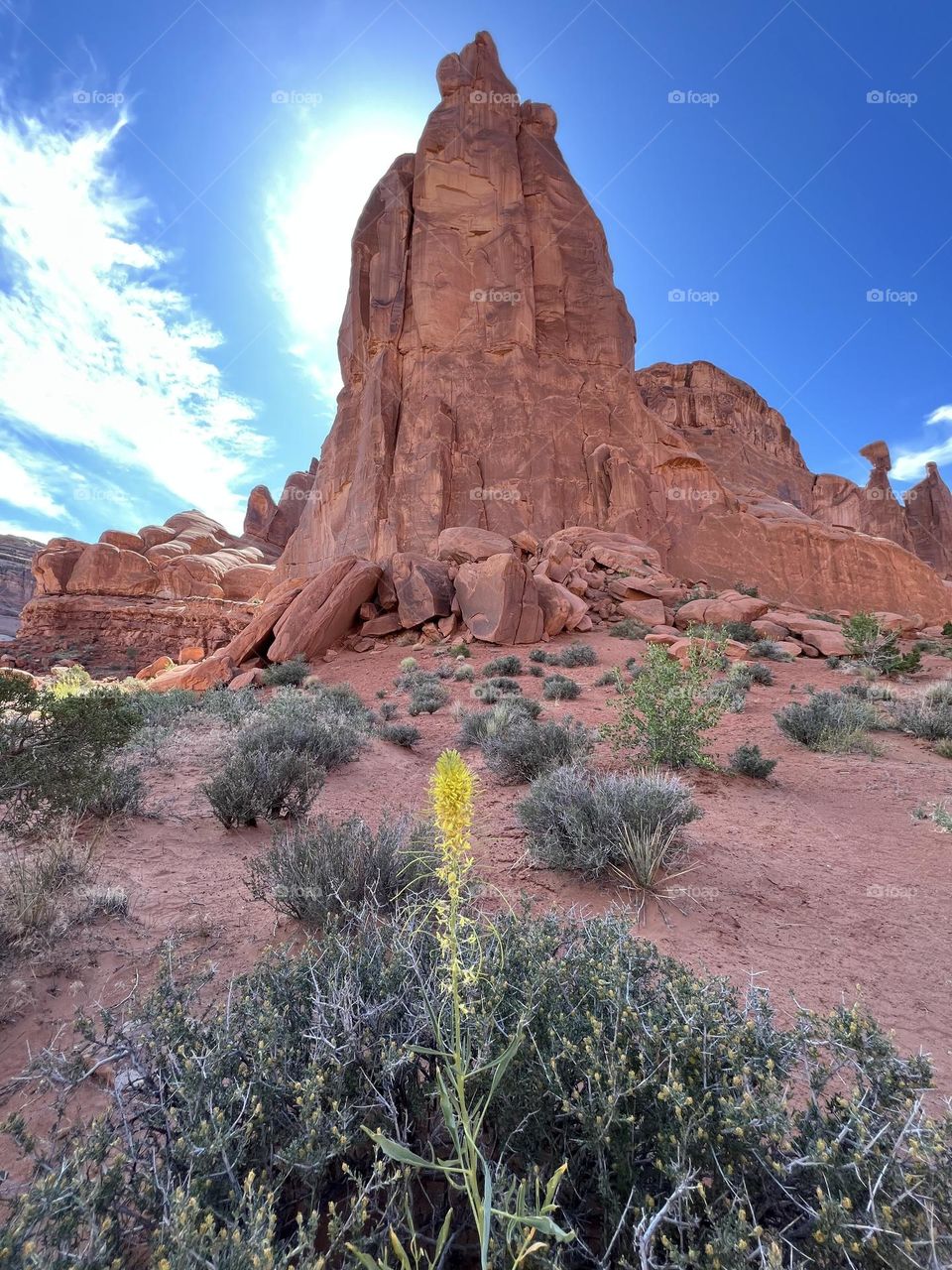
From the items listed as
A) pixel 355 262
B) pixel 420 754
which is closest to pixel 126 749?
pixel 420 754

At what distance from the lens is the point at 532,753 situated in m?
5.86

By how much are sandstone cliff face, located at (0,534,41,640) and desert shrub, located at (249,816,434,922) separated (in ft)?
188

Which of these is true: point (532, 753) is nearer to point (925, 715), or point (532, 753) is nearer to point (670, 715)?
point (670, 715)

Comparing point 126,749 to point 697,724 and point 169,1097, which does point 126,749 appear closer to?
point 169,1097

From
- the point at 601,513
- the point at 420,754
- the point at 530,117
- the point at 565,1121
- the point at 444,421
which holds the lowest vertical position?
the point at 420,754

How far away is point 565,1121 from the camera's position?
148cm

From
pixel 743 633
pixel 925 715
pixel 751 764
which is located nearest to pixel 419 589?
pixel 743 633

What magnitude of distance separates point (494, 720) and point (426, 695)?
3.55 metres

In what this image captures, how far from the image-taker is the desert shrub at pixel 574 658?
43.3 feet

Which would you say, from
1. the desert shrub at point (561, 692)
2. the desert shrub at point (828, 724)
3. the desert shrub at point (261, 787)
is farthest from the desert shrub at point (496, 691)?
the desert shrub at point (261, 787)

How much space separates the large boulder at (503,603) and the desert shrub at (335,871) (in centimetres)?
1194

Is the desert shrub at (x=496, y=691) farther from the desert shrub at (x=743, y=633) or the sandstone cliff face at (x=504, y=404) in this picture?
the sandstone cliff face at (x=504, y=404)

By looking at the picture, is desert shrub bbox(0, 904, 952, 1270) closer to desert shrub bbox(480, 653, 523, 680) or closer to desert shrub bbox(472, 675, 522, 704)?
desert shrub bbox(472, 675, 522, 704)

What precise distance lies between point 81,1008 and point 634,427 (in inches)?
1172
